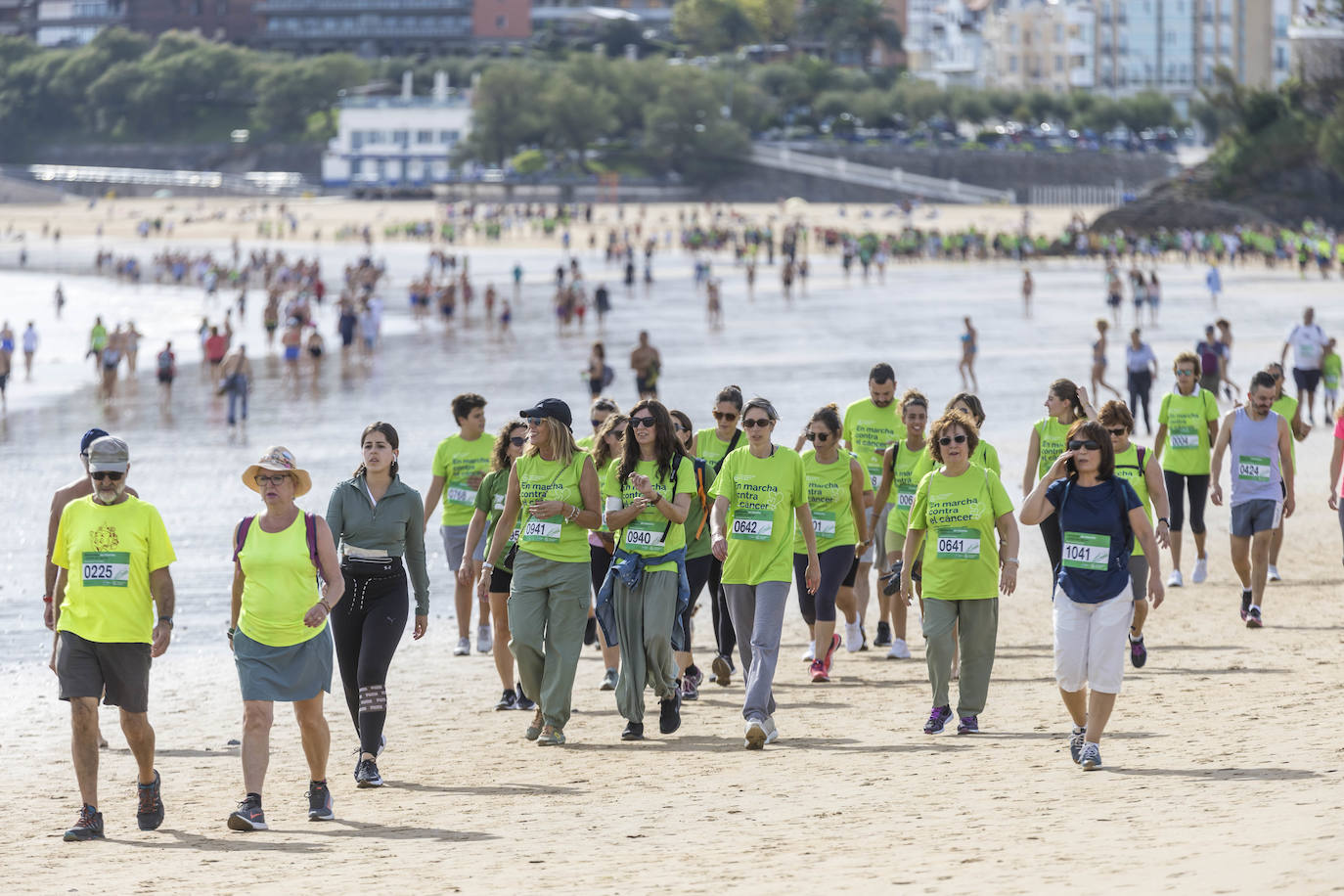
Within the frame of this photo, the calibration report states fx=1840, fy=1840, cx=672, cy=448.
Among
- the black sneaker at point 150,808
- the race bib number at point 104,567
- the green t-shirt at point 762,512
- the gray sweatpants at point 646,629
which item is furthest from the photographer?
the gray sweatpants at point 646,629

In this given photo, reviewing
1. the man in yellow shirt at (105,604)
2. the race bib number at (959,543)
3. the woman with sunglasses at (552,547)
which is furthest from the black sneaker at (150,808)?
the race bib number at (959,543)

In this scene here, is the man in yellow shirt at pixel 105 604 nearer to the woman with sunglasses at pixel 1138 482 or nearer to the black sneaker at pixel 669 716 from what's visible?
the black sneaker at pixel 669 716

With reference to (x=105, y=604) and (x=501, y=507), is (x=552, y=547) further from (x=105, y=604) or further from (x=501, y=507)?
(x=105, y=604)

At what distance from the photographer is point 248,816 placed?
22.5 ft

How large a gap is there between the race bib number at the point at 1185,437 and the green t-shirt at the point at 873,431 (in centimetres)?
215

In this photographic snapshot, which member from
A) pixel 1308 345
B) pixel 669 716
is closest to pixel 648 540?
pixel 669 716

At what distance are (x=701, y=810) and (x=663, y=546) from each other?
1528mm

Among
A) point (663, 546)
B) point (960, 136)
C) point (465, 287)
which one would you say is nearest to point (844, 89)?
point (960, 136)

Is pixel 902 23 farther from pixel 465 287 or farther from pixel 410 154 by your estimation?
pixel 465 287

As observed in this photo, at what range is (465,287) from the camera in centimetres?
5012

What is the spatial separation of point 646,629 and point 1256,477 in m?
4.46

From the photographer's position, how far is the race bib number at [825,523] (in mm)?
9320

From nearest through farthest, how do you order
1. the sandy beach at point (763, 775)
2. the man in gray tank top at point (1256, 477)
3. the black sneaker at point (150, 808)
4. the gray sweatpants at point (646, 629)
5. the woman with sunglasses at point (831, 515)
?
1. the sandy beach at point (763, 775)
2. the black sneaker at point (150, 808)
3. the gray sweatpants at point (646, 629)
4. the woman with sunglasses at point (831, 515)
5. the man in gray tank top at point (1256, 477)

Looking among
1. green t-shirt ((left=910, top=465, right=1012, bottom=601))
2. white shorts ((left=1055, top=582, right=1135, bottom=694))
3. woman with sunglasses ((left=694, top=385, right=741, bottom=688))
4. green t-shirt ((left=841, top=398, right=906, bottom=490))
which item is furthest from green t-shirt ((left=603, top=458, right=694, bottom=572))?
green t-shirt ((left=841, top=398, right=906, bottom=490))
